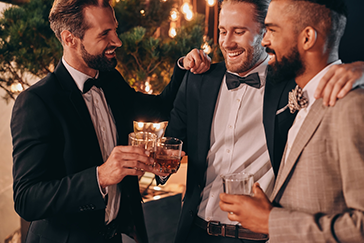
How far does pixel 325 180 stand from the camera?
106 cm

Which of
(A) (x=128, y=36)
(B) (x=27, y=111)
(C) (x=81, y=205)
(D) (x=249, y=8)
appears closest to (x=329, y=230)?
(C) (x=81, y=205)

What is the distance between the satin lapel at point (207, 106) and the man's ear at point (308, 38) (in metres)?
0.65

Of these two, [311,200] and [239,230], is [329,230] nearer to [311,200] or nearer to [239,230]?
[311,200]

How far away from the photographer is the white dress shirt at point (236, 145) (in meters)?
1.68

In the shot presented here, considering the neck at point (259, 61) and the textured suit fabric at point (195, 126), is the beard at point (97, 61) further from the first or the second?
the neck at point (259, 61)

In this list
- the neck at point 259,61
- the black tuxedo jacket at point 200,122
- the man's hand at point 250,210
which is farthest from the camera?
the neck at point 259,61

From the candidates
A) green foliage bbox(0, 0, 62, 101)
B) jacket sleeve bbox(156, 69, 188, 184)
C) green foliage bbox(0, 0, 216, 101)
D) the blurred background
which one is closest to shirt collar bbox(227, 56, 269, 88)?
jacket sleeve bbox(156, 69, 188, 184)

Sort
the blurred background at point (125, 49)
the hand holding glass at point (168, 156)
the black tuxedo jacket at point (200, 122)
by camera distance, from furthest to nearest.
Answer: the blurred background at point (125, 49) < the black tuxedo jacket at point (200, 122) < the hand holding glass at point (168, 156)

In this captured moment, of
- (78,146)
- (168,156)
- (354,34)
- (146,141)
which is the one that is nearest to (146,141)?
(146,141)

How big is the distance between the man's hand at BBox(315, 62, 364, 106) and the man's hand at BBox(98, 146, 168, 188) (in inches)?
31.7

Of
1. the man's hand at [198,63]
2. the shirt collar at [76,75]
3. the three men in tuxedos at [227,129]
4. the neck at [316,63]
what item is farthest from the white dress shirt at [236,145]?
the shirt collar at [76,75]

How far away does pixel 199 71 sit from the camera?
6.14 ft

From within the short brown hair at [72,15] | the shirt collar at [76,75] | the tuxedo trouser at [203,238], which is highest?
the short brown hair at [72,15]

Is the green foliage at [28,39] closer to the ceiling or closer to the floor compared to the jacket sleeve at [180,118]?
closer to the ceiling
